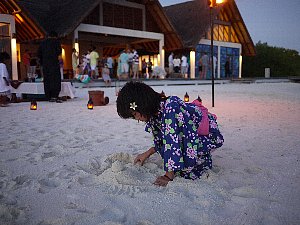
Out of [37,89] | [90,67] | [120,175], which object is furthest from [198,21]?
[120,175]

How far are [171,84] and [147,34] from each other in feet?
14.6

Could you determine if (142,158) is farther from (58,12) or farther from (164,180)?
(58,12)

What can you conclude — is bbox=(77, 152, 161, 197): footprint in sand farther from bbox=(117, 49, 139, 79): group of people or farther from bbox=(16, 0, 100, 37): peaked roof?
bbox=(16, 0, 100, 37): peaked roof

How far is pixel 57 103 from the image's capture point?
8062 mm

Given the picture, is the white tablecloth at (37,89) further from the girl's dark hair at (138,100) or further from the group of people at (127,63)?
the group of people at (127,63)

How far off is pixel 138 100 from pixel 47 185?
38.2 inches

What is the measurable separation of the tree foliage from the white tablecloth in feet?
98.2

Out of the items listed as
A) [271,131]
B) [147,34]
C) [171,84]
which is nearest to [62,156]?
[271,131]

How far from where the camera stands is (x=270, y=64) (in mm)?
36000

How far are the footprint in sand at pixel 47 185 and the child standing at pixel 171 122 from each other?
2.49 ft

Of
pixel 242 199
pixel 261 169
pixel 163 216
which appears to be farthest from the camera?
pixel 261 169

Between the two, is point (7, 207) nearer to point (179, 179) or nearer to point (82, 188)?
point (82, 188)

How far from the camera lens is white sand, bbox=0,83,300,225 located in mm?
1753

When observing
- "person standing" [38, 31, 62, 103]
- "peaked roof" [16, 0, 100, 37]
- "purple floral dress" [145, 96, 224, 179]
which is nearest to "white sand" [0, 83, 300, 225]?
"purple floral dress" [145, 96, 224, 179]
